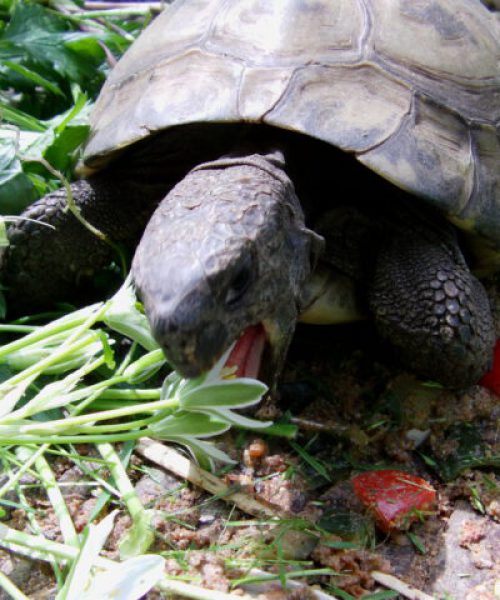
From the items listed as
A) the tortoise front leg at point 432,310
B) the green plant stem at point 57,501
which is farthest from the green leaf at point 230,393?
the tortoise front leg at point 432,310

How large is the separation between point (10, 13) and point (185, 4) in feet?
4.61

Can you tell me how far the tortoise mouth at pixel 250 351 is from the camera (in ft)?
6.70

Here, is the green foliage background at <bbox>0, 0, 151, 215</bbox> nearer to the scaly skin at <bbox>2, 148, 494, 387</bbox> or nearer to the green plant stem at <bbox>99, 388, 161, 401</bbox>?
the scaly skin at <bbox>2, 148, 494, 387</bbox>

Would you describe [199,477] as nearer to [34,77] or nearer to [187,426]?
[187,426]

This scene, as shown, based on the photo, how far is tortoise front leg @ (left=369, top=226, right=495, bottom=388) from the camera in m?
2.36

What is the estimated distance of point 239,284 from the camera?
1812mm

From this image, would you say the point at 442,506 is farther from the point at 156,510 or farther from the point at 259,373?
the point at 156,510

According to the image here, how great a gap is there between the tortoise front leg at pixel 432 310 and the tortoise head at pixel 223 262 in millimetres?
351

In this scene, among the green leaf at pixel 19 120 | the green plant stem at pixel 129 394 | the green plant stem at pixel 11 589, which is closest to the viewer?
the green plant stem at pixel 11 589

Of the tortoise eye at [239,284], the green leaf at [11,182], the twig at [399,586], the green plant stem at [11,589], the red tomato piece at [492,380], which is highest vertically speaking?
the tortoise eye at [239,284]

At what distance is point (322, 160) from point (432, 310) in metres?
0.64

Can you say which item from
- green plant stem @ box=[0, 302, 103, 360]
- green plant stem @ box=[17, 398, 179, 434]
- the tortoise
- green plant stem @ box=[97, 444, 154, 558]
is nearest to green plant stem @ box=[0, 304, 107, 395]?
green plant stem @ box=[0, 302, 103, 360]

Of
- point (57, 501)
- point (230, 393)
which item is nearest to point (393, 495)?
point (230, 393)

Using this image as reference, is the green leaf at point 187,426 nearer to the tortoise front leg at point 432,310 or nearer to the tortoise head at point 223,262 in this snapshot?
the tortoise head at point 223,262
